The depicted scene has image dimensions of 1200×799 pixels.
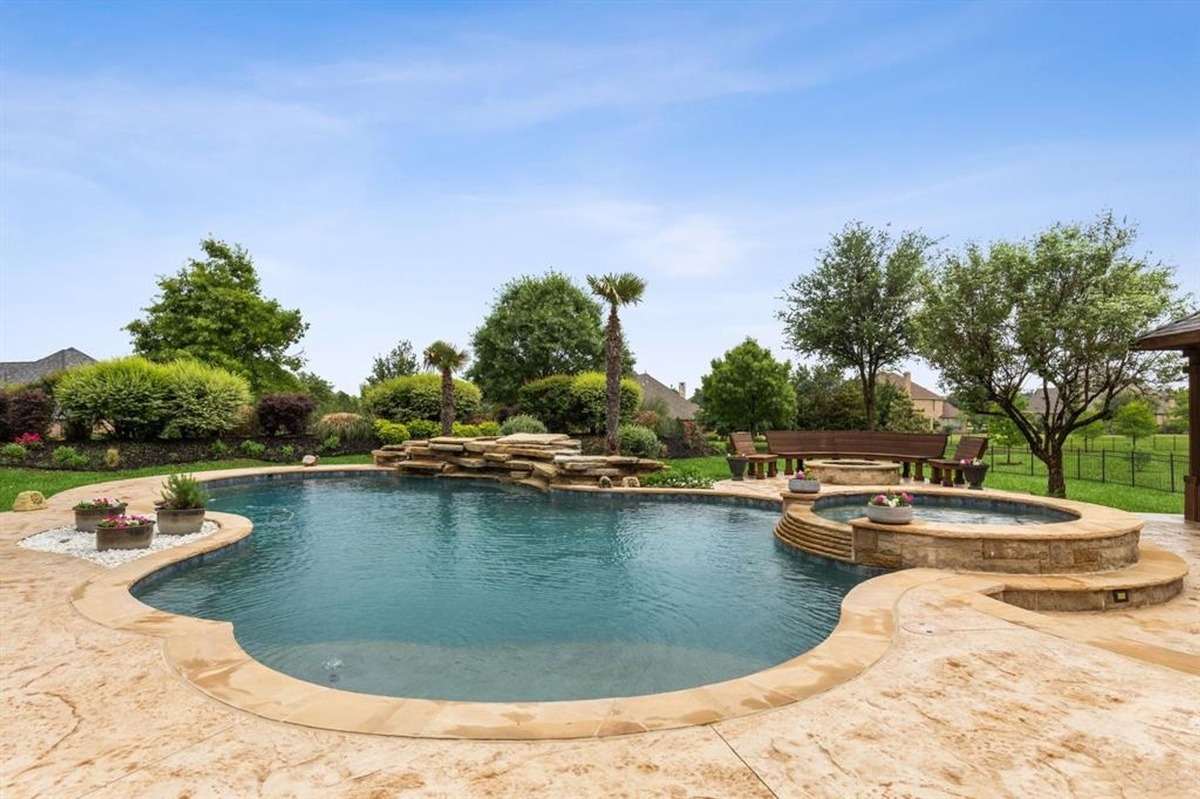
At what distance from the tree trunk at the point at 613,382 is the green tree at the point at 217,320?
21711 millimetres

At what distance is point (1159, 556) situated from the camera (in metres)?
7.12

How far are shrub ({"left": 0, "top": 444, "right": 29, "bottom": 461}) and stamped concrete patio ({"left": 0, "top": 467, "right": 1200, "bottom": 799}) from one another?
16.2m

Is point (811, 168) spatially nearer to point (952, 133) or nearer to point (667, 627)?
point (952, 133)

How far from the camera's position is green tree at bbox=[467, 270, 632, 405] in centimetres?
3269

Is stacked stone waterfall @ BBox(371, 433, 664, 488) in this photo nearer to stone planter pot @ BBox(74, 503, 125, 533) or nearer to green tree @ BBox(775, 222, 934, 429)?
stone planter pot @ BBox(74, 503, 125, 533)

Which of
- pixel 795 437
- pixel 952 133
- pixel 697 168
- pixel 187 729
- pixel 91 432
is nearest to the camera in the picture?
pixel 187 729

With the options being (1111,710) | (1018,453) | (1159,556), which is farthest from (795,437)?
(1018,453)

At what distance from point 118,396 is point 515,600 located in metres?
18.2

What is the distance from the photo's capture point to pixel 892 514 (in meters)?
7.34

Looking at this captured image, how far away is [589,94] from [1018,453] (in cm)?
2989

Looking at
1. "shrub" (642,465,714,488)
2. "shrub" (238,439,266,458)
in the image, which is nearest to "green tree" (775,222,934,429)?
"shrub" (642,465,714,488)

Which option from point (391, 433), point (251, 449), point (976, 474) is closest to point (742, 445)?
point (976, 474)

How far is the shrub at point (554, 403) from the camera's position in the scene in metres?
24.8

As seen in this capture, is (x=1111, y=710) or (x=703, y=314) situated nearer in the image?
(x=1111, y=710)
